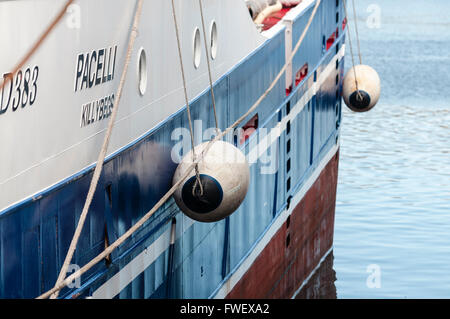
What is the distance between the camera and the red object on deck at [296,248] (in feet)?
37.4

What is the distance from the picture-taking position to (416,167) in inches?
1096

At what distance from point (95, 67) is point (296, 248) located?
8.79 m

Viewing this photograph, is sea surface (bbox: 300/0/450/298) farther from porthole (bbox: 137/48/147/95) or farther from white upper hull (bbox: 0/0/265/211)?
porthole (bbox: 137/48/147/95)

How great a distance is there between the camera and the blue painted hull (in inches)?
202

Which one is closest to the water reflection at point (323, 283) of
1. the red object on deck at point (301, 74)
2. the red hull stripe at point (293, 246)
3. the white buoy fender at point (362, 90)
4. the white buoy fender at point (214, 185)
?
the red hull stripe at point (293, 246)

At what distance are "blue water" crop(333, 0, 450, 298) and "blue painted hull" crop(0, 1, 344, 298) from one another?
5.08 meters

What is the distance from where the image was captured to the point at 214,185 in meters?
6.92

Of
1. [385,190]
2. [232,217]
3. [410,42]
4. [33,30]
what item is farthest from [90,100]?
[410,42]

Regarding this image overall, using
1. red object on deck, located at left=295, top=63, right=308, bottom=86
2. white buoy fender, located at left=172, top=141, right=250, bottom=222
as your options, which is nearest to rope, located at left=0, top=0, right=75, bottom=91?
white buoy fender, located at left=172, top=141, right=250, bottom=222

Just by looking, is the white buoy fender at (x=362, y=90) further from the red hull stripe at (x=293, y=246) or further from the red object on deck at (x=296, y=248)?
the red object on deck at (x=296, y=248)

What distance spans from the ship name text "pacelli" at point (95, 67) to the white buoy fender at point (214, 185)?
46.9 inches

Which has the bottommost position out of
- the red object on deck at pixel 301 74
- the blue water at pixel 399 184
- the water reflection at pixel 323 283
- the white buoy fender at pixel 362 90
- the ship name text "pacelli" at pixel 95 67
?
the blue water at pixel 399 184

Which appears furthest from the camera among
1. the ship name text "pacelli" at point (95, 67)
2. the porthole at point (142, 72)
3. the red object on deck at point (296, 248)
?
the red object on deck at point (296, 248)

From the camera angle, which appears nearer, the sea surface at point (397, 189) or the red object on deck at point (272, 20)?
the red object on deck at point (272, 20)
